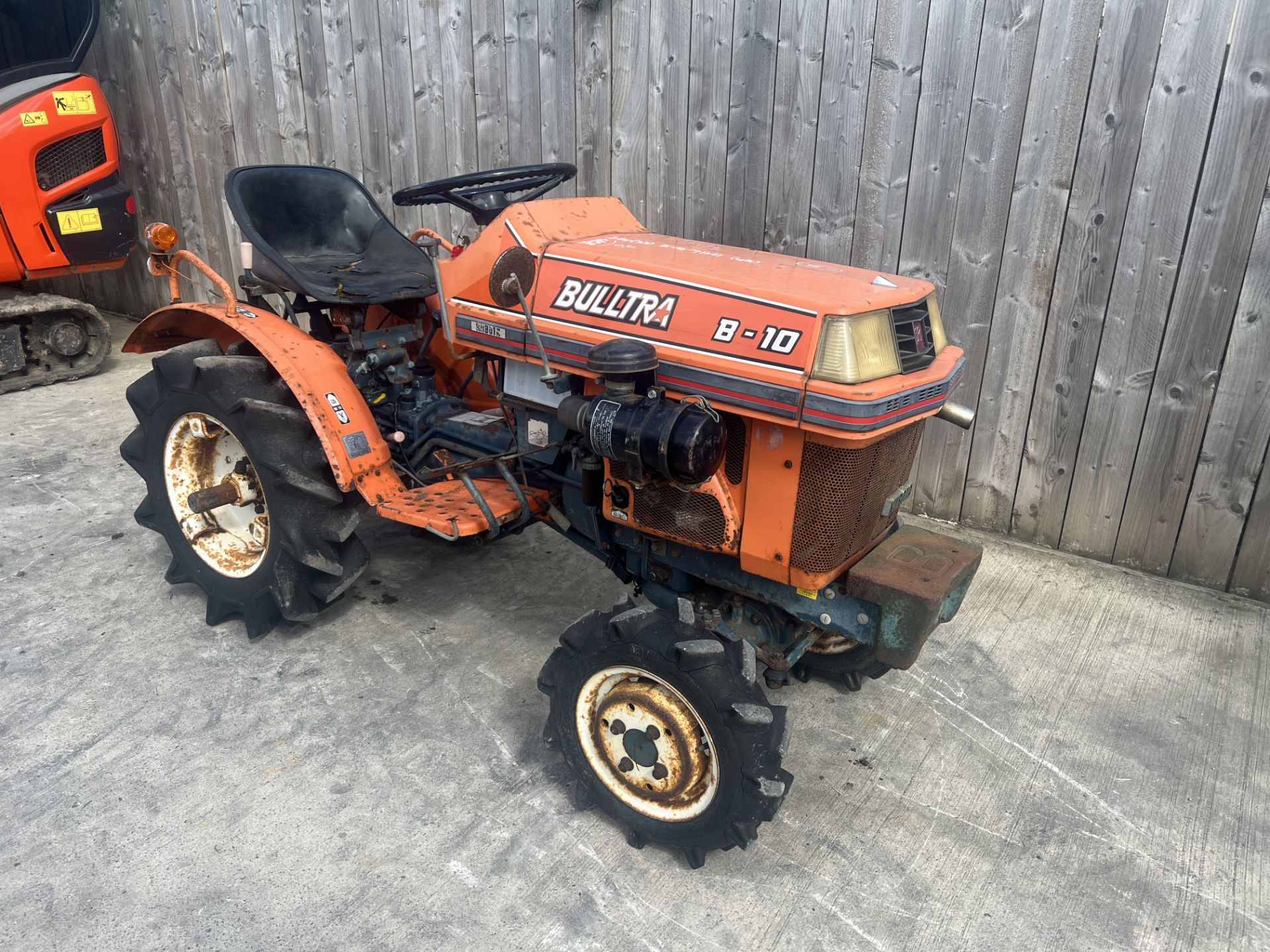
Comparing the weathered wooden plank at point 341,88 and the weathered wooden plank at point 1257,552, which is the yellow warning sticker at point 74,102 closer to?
the weathered wooden plank at point 341,88

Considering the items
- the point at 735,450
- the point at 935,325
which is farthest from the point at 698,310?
the point at 935,325

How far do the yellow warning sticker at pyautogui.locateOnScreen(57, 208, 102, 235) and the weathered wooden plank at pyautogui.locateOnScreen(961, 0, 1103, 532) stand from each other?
499cm

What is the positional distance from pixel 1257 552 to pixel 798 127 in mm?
2403

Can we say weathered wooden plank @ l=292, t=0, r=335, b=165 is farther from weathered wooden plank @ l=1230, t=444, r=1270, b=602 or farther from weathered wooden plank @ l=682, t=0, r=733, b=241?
weathered wooden plank @ l=1230, t=444, r=1270, b=602

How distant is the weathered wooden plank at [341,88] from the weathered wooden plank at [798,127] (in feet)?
8.60

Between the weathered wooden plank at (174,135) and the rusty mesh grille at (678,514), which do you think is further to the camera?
the weathered wooden plank at (174,135)

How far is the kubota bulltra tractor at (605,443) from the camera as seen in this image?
199cm

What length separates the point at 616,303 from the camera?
2.23 metres

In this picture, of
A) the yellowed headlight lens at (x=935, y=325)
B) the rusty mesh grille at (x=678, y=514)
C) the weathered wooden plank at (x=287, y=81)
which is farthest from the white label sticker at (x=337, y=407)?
the weathered wooden plank at (x=287, y=81)

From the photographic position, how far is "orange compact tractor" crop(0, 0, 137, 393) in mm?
4875

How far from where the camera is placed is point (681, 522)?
2256mm

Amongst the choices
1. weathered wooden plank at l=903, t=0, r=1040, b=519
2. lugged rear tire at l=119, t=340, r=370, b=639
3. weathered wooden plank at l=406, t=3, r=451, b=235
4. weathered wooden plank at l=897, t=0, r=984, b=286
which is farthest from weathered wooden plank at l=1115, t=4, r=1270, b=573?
weathered wooden plank at l=406, t=3, r=451, b=235

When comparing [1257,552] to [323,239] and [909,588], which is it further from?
[323,239]

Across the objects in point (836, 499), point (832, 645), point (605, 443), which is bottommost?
point (832, 645)
